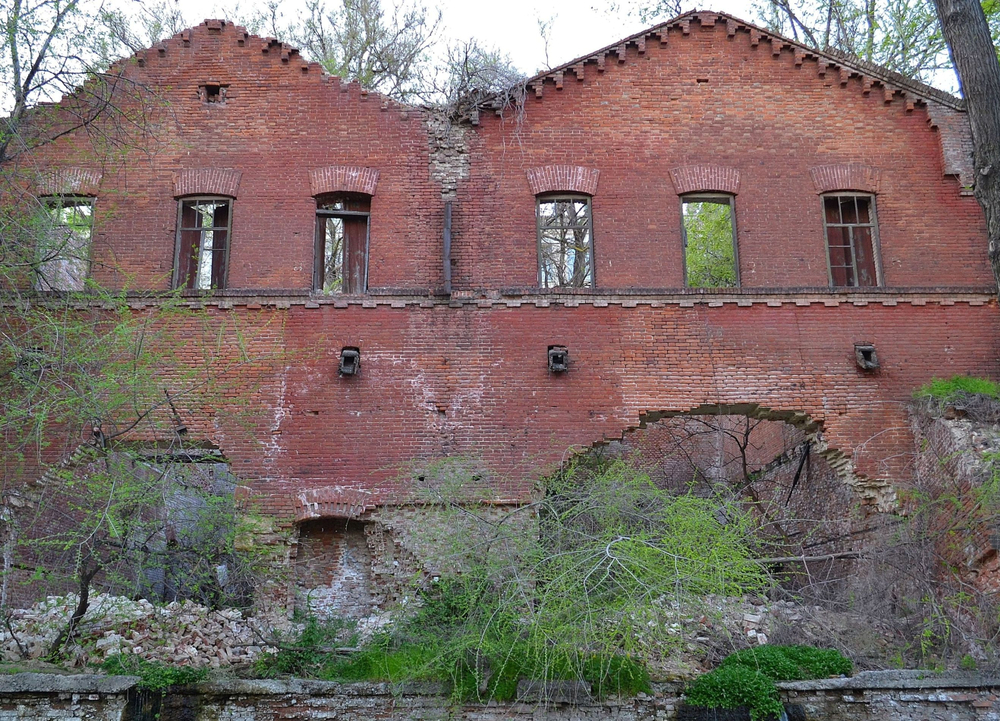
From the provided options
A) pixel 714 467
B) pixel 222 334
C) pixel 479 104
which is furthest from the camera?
pixel 714 467

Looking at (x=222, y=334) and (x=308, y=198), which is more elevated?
(x=308, y=198)

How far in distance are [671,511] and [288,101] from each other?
8.75m

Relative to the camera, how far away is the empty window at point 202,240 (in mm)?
13805

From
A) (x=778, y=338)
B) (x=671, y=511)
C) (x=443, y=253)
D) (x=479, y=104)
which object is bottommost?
(x=671, y=511)

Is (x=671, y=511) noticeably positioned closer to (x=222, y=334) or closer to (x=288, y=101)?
(x=222, y=334)

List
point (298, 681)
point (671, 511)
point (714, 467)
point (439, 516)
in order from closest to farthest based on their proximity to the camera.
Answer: point (671, 511), point (298, 681), point (439, 516), point (714, 467)

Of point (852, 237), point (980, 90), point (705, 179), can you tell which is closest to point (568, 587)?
point (980, 90)

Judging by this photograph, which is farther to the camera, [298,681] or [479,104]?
[479,104]

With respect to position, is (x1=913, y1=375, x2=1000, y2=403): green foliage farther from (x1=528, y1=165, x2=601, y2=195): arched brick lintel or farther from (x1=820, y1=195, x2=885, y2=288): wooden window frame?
(x1=528, y1=165, x2=601, y2=195): arched brick lintel

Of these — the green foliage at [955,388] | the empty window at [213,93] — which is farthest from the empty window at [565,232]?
the empty window at [213,93]

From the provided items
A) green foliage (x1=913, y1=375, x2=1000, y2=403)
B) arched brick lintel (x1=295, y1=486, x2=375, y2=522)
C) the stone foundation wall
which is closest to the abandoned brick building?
arched brick lintel (x1=295, y1=486, x2=375, y2=522)

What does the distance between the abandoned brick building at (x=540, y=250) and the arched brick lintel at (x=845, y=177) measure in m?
0.03

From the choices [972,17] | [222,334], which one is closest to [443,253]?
[222,334]

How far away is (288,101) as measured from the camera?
14.4 metres
